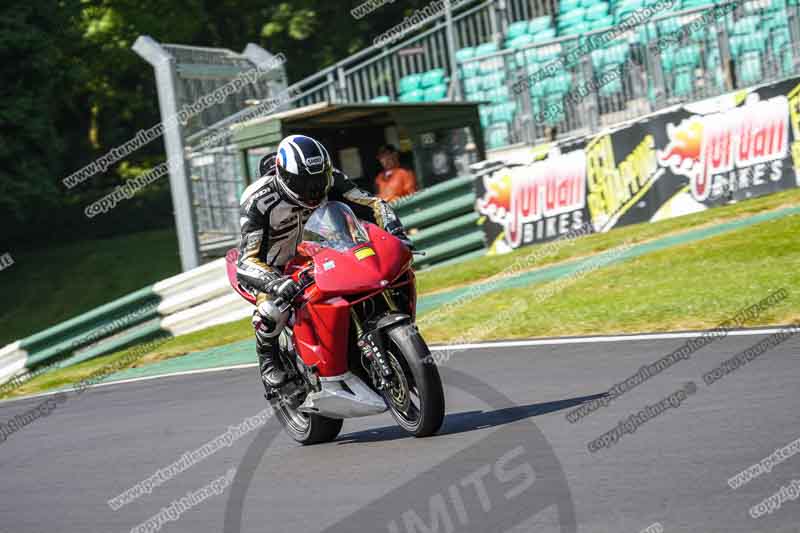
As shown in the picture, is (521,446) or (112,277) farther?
(112,277)

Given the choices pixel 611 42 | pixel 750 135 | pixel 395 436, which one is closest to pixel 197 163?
pixel 611 42

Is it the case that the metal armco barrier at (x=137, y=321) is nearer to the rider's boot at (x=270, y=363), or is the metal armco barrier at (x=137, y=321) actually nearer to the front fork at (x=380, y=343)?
the rider's boot at (x=270, y=363)

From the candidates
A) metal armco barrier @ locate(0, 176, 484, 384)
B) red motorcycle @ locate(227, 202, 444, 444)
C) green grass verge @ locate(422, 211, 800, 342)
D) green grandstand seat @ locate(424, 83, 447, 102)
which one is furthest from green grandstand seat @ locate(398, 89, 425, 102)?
red motorcycle @ locate(227, 202, 444, 444)

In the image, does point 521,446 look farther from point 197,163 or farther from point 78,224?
point 78,224

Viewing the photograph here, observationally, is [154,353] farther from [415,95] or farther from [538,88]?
[415,95]

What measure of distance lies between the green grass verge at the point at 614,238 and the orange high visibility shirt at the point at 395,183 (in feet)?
4.39

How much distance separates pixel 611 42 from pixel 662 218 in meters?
3.40

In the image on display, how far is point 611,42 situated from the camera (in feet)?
54.7

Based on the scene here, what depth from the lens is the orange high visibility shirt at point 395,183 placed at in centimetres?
1540

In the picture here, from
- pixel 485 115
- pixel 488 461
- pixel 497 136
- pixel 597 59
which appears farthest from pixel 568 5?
pixel 488 461

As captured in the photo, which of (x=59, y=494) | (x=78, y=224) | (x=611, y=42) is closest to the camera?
(x=59, y=494)

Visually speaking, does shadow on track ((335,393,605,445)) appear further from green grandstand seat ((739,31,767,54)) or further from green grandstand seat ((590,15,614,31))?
green grandstand seat ((590,15,614,31))

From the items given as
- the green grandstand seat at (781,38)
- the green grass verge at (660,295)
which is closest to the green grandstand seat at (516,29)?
the green grandstand seat at (781,38)

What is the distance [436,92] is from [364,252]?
49.8 feet
